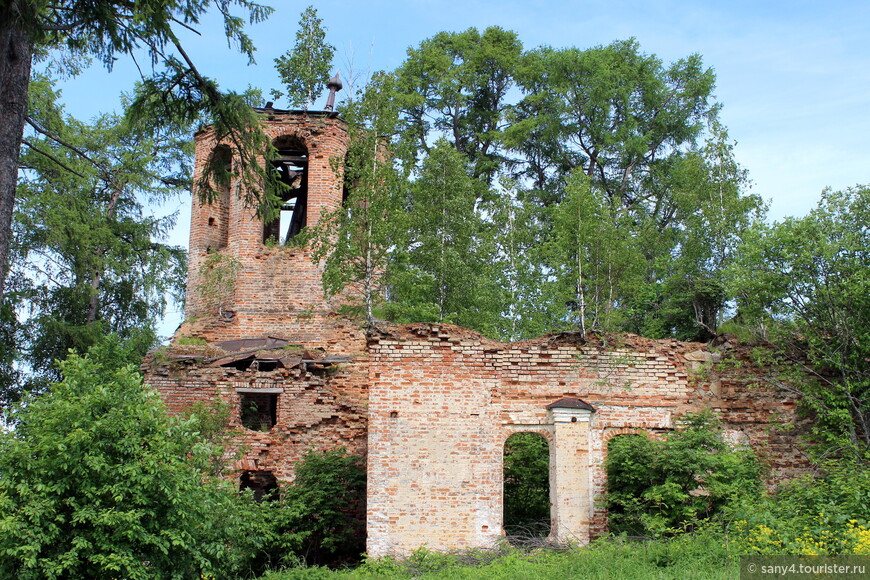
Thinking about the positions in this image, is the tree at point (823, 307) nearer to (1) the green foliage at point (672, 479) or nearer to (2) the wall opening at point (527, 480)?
(1) the green foliage at point (672, 479)

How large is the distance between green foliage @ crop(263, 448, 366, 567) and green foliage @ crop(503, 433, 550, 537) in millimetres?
2348

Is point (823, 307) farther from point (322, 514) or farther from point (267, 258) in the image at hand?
point (267, 258)

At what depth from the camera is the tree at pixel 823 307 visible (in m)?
11.6

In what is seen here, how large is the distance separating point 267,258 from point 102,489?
8014 mm

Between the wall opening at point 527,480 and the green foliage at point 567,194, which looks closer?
the wall opening at point 527,480

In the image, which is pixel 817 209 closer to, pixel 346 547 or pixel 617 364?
pixel 617 364

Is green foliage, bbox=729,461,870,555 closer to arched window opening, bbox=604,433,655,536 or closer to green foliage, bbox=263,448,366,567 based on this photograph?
arched window opening, bbox=604,433,655,536

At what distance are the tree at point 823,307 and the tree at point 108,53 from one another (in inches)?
281

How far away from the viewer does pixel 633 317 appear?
21.2 meters

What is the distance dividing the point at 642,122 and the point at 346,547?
17153 millimetres

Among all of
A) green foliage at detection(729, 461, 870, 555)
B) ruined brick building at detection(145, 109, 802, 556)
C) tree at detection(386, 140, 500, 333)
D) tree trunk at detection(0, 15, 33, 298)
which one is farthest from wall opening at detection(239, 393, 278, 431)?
green foliage at detection(729, 461, 870, 555)

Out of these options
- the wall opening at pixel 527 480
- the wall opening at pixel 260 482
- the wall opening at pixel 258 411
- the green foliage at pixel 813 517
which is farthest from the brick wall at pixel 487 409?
the wall opening at pixel 258 411

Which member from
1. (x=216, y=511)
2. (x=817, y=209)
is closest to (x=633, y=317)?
(x=817, y=209)

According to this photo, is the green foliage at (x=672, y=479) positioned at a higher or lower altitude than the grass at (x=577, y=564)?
higher
